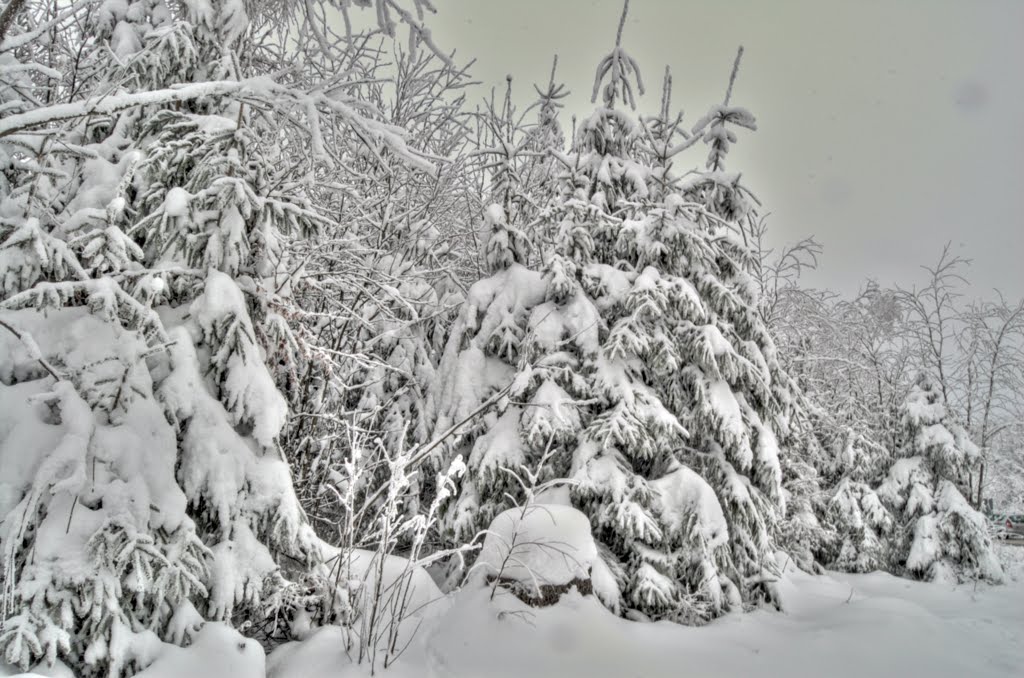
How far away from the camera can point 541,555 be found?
5.25 m

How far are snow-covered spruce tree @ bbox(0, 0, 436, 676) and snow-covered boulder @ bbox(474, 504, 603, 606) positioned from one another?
177cm

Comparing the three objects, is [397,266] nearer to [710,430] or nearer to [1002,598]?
[710,430]

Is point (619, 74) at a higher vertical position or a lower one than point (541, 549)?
higher

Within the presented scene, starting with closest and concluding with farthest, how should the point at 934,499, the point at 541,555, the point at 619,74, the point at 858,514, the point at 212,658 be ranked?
the point at 212,658, the point at 541,555, the point at 619,74, the point at 934,499, the point at 858,514

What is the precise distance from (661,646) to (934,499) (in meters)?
14.7

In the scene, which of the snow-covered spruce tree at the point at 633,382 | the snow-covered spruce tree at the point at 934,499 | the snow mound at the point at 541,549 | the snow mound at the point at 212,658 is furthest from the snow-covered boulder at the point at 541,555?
the snow-covered spruce tree at the point at 934,499

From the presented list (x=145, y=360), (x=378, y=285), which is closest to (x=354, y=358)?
(x=378, y=285)

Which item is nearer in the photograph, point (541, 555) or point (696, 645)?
point (541, 555)

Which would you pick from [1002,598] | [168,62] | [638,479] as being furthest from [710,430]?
Answer: [1002,598]

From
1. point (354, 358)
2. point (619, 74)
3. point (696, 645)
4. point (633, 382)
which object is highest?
point (619, 74)

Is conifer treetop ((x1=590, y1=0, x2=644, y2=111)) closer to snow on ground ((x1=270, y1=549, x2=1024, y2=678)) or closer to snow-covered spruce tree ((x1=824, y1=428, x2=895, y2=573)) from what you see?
snow on ground ((x1=270, y1=549, x2=1024, y2=678))

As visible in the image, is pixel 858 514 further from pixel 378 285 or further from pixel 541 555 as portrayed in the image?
pixel 378 285

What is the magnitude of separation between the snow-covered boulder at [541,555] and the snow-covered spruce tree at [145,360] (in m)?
1.77

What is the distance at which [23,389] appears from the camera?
Answer: 10.7 ft
